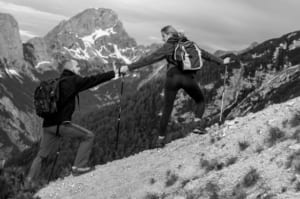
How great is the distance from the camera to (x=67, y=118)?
40.6ft

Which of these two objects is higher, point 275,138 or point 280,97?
point 275,138

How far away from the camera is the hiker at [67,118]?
12.0 metres

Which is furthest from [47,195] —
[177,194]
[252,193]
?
[252,193]

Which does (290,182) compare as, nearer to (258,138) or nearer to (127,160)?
(258,138)

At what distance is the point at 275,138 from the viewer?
1216 centimetres

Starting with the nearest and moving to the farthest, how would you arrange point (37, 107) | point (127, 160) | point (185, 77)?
1. point (37, 107)
2. point (185, 77)
3. point (127, 160)

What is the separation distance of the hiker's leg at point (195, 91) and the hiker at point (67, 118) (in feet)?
7.77

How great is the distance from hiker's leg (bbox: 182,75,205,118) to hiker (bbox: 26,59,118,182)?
2369mm

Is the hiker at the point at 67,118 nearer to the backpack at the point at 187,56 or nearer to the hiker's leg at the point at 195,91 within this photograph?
the backpack at the point at 187,56

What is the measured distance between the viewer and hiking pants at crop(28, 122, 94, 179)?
12531 mm

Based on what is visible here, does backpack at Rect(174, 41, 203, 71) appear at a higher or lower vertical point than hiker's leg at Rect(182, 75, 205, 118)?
higher

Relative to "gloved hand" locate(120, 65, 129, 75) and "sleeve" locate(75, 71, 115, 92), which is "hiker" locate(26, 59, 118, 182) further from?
"gloved hand" locate(120, 65, 129, 75)

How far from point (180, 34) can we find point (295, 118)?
14.1ft

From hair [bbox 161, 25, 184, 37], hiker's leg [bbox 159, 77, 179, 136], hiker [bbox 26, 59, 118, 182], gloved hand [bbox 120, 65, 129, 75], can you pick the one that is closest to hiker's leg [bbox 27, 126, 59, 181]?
hiker [bbox 26, 59, 118, 182]
